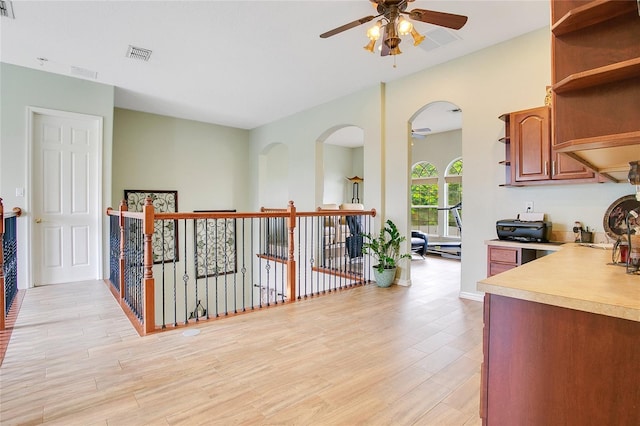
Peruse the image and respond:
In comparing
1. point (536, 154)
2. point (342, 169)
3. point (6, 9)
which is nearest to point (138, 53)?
point (6, 9)

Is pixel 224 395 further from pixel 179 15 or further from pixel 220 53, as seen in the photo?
pixel 220 53

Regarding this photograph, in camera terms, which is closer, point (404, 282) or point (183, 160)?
point (404, 282)

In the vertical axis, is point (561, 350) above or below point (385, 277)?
above

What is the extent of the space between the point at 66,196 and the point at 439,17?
17.5 feet

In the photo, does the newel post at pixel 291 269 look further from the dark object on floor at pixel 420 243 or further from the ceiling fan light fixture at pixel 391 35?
the dark object on floor at pixel 420 243

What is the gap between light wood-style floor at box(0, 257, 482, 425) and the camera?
1860mm

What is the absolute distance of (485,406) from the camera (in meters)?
1.30

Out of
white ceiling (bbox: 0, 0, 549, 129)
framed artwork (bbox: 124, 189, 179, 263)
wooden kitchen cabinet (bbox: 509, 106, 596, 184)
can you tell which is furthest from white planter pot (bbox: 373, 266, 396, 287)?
framed artwork (bbox: 124, 189, 179, 263)

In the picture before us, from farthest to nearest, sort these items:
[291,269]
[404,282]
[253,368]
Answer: [404,282]
[291,269]
[253,368]

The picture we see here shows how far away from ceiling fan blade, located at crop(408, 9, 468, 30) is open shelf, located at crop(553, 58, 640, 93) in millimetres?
1666

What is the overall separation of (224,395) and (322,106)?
5086 mm

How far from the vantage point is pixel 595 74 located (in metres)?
1.19

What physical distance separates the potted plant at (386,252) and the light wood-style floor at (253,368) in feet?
3.22

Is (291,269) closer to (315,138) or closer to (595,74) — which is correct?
(315,138)
